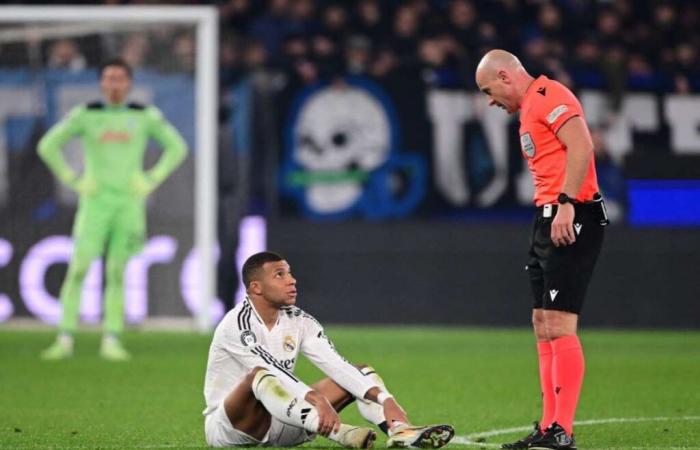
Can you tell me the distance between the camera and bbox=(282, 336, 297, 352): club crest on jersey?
6820 millimetres

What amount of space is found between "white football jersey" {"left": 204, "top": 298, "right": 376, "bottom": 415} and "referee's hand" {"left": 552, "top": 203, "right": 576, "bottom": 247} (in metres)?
1.02

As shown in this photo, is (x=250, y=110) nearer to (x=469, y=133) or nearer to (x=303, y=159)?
(x=303, y=159)

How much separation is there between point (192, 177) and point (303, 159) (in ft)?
4.07

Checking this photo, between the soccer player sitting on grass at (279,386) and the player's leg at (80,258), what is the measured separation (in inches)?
214

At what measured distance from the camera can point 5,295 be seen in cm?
1432

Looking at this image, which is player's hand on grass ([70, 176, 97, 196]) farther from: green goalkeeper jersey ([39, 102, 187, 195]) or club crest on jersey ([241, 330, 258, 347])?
club crest on jersey ([241, 330, 258, 347])

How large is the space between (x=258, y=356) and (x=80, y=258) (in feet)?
18.9

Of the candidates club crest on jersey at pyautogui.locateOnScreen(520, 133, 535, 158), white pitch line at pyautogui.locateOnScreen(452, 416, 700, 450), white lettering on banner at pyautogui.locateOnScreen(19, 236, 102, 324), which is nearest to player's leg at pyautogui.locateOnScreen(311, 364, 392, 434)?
white pitch line at pyautogui.locateOnScreen(452, 416, 700, 450)

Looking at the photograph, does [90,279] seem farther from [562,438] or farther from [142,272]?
[562,438]

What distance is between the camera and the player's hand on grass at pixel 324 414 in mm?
6328

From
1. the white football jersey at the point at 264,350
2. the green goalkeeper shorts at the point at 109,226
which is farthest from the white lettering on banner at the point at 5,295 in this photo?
the white football jersey at the point at 264,350

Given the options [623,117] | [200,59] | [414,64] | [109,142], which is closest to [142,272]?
[200,59]

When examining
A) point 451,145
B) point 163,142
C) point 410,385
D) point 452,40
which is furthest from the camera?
point 452,40

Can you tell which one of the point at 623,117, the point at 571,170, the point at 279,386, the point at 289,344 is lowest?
the point at 279,386
